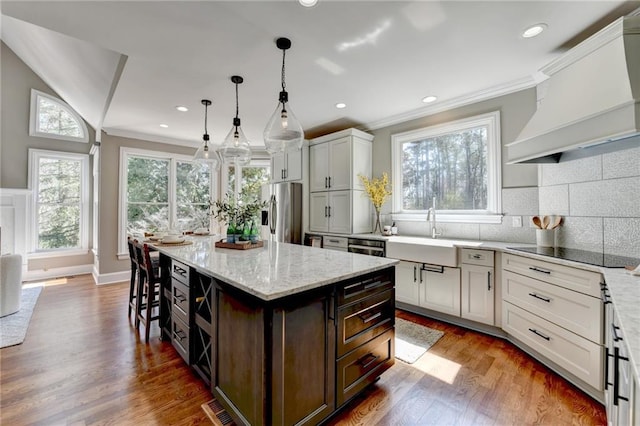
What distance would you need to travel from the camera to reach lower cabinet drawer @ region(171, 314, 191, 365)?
2.09 metres

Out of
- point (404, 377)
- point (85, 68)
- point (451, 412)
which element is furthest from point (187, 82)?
point (451, 412)

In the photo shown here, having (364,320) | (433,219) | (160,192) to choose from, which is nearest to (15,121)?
(160,192)

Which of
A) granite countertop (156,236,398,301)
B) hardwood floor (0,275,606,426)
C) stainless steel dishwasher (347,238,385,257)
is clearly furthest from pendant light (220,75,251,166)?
hardwood floor (0,275,606,426)

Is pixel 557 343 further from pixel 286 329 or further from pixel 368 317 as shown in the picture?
pixel 286 329

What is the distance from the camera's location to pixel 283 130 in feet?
7.52

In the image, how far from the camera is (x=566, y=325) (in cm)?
200

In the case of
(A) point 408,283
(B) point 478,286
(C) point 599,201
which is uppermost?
(C) point 599,201

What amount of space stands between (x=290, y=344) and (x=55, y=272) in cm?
618

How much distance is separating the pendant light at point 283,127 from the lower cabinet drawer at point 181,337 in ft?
5.45

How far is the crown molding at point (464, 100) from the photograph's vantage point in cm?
291

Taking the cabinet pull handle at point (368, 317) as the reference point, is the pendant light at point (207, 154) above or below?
above

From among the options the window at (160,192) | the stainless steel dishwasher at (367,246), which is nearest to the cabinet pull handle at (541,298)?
the stainless steel dishwasher at (367,246)

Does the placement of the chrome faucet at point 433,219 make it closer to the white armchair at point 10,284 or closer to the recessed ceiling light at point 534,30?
the recessed ceiling light at point 534,30

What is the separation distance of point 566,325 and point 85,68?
5.41 meters
